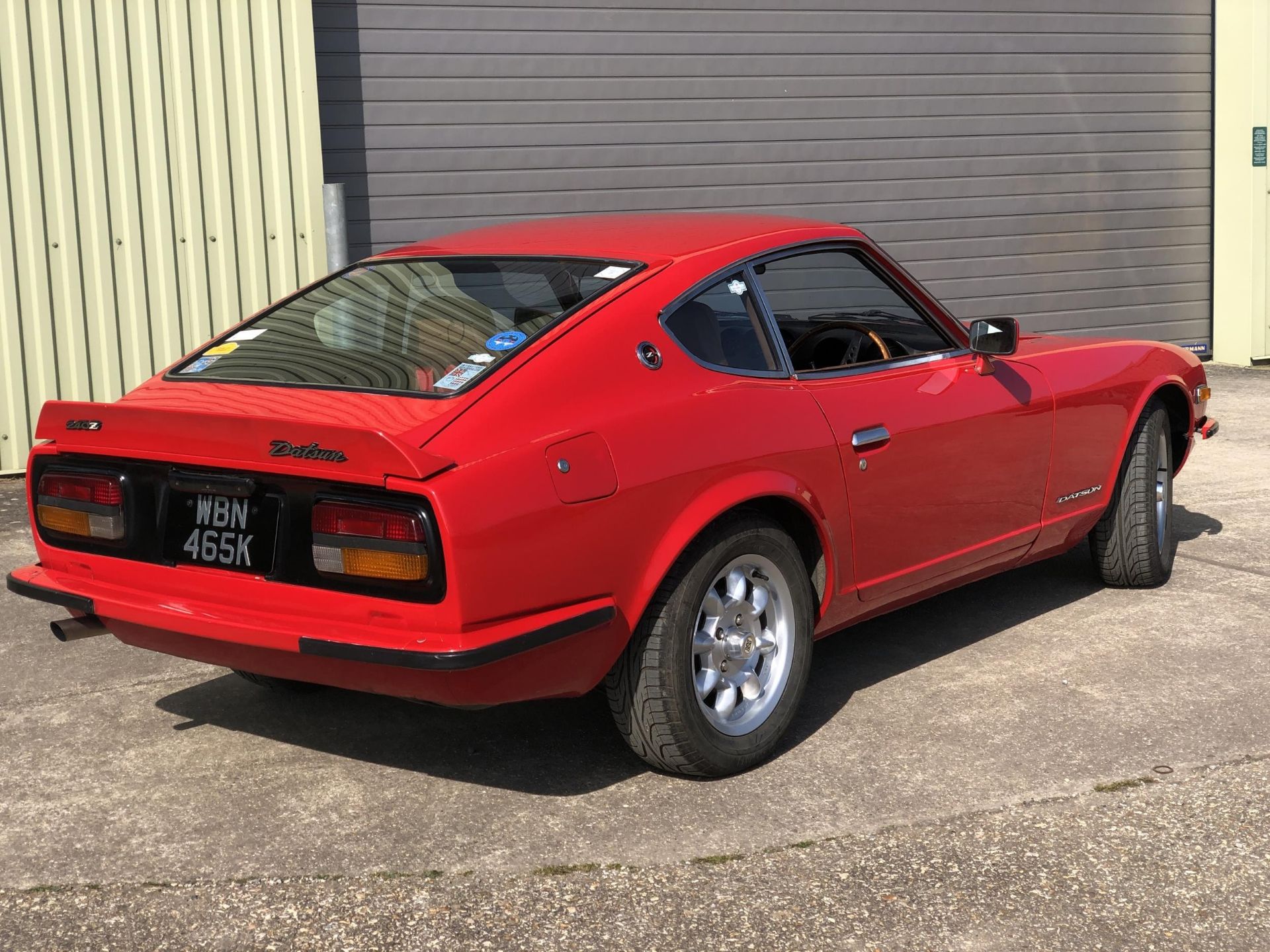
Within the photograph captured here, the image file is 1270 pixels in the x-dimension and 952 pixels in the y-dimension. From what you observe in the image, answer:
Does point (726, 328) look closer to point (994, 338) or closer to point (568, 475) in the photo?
point (568, 475)

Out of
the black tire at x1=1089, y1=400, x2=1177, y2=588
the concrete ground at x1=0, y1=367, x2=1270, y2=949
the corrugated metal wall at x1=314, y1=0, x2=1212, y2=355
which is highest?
the corrugated metal wall at x1=314, y1=0, x2=1212, y2=355

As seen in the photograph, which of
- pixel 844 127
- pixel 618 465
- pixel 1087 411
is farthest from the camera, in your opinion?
pixel 844 127

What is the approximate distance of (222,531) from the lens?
3.46m

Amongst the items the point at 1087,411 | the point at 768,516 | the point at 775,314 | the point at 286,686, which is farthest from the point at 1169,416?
the point at 286,686

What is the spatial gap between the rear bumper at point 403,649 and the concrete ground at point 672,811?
387 millimetres

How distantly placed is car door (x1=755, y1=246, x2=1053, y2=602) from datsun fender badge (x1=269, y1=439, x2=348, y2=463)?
141 centimetres

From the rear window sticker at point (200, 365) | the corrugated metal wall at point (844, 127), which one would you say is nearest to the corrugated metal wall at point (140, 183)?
the corrugated metal wall at point (844, 127)

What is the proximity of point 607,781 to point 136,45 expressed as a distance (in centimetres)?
593

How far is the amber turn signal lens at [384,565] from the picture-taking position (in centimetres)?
319

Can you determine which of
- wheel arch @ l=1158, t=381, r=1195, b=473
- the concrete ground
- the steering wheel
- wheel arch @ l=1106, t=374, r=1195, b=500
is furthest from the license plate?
wheel arch @ l=1158, t=381, r=1195, b=473

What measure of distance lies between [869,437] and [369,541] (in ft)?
5.10

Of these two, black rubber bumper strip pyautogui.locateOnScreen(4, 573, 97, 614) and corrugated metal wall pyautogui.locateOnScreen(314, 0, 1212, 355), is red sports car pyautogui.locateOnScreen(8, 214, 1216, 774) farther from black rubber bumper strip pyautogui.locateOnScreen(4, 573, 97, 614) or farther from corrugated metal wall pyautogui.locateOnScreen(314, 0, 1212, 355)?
corrugated metal wall pyautogui.locateOnScreen(314, 0, 1212, 355)

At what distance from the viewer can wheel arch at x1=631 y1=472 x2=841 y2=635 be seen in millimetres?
3531

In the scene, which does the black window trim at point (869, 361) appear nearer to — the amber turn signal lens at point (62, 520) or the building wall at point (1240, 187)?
the amber turn signal lens at point (62, 520)
